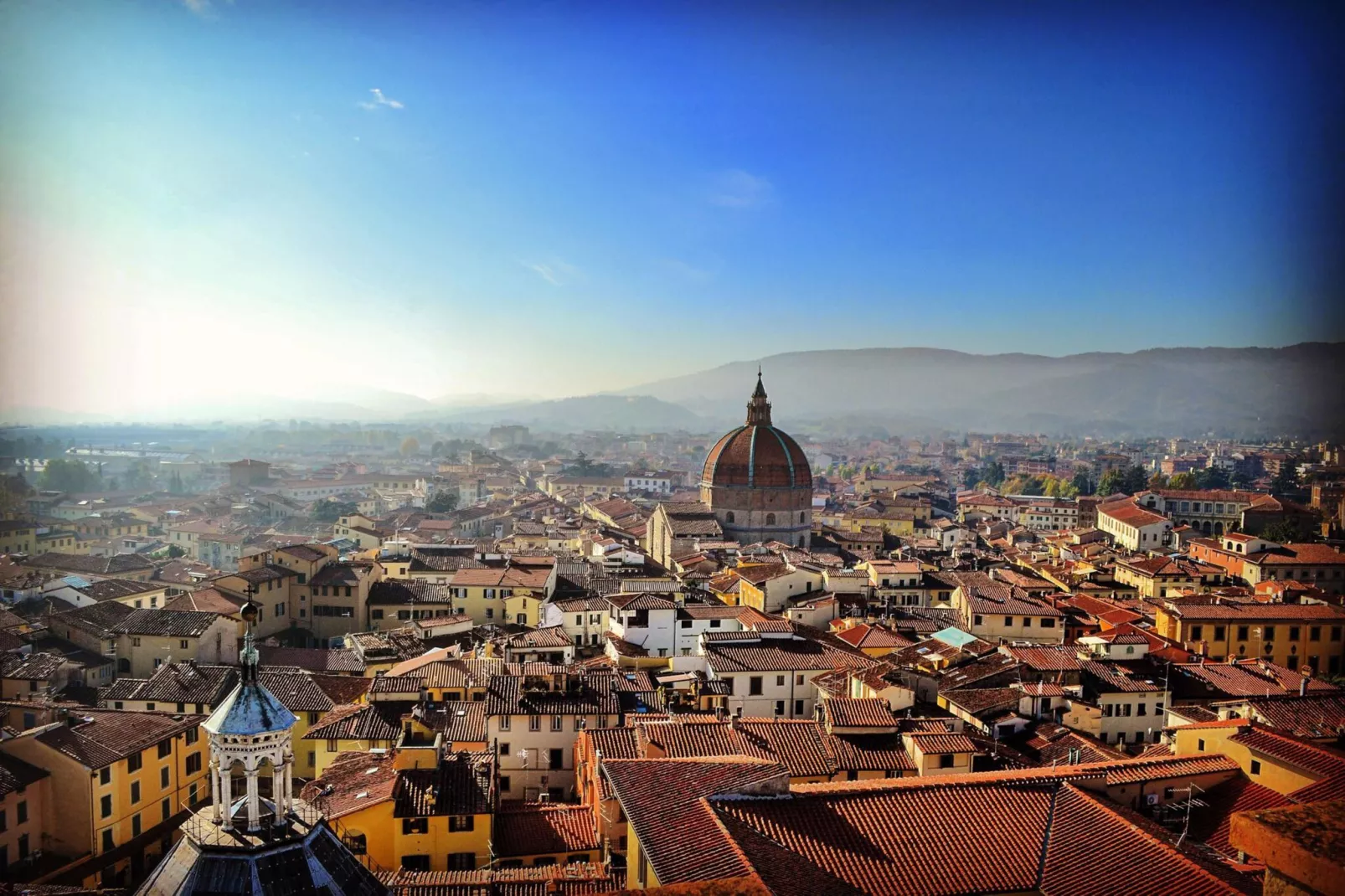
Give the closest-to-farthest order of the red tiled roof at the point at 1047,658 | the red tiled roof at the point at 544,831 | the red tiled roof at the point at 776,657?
the red tiled roof at the point at 544,831
the red tiled roof at the point at 1047,658
the red tiled roof at the point at 776,657

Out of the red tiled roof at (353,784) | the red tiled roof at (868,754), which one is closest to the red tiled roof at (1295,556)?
the red tiled roof at (868,754)

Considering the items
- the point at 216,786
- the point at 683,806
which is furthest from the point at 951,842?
the point at 216,786

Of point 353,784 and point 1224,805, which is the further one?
point 353,784

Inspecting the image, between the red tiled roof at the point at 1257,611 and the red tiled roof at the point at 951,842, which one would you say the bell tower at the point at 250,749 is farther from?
the red tiled roof at the point at 1257,611

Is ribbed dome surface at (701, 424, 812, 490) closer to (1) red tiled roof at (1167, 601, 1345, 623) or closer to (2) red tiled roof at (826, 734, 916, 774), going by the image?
(1) red tiled roof at (1167, 601, 1345, 623)

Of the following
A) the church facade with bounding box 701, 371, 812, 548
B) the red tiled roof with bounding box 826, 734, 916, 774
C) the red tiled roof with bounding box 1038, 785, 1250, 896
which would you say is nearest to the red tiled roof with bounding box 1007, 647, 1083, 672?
the red tiled roof with bounding box 826, 734, 916, 774

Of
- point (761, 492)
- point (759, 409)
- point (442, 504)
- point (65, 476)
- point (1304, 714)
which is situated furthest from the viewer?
point (442, 504)

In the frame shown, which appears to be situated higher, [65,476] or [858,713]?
[65,476]

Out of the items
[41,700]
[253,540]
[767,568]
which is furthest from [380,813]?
[253,540]

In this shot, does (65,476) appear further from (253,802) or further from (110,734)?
(253,802)
